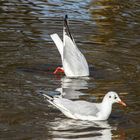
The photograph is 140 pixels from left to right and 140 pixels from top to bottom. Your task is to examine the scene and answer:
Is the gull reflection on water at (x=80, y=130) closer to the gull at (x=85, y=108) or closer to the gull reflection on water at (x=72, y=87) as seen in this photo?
the gull at (x=85, y=108)

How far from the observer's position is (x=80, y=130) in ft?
42.5

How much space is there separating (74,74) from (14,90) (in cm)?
192

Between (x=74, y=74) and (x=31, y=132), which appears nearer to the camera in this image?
(x=31, y=132)

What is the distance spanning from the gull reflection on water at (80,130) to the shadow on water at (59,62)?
0.6 inches

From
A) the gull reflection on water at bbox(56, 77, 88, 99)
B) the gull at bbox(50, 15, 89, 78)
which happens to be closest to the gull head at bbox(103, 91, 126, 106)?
the gull reflection on water at bbox(56, 77, 88, 99)

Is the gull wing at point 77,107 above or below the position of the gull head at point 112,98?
below

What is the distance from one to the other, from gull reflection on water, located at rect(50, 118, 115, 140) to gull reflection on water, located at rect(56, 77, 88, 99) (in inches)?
62.6

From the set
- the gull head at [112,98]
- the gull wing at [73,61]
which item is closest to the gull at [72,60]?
the gull wing at [73,61]

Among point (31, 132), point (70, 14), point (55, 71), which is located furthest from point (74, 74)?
point (70, 14)

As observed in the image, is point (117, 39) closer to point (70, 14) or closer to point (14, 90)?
point (70, 14)

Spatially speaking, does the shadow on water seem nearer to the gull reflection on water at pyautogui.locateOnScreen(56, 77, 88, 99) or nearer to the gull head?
the gull reflection on water at pyautogui.locateOnScreen(56, 77, 88, 99)

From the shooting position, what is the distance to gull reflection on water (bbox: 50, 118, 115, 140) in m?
12.7

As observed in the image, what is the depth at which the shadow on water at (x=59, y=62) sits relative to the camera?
13.1m

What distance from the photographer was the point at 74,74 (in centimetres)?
1656
